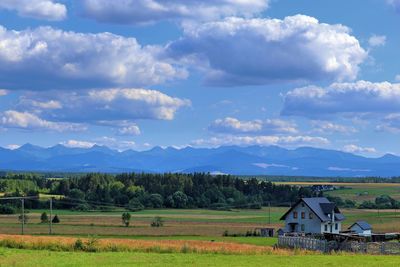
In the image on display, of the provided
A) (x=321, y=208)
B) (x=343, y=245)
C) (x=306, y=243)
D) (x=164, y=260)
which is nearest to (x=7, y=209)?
(x=321, y=208)

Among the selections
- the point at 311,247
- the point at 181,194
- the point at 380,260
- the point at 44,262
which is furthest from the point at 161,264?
the point at 181,194

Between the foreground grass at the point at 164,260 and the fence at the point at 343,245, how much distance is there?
37.0ft

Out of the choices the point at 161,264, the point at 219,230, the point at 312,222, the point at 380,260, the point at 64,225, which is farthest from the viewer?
the point at 64,225

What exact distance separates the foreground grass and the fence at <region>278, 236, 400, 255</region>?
11274mm

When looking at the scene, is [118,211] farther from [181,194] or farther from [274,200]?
[274,200]

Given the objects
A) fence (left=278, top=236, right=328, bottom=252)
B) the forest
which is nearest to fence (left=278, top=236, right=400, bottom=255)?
fence (left=278, top=236, right=328, bottom=252)

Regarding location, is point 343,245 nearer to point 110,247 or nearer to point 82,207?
point 110,247

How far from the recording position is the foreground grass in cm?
3903

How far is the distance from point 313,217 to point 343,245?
3908cm

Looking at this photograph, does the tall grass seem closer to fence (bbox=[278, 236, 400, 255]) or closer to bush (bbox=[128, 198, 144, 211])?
fence (bbox=[278, 236, 400, 255])

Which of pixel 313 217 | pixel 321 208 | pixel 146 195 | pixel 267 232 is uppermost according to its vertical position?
pixel 146 195

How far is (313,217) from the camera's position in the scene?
316 ft

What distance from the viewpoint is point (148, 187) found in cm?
19375

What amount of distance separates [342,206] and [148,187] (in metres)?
53.6
